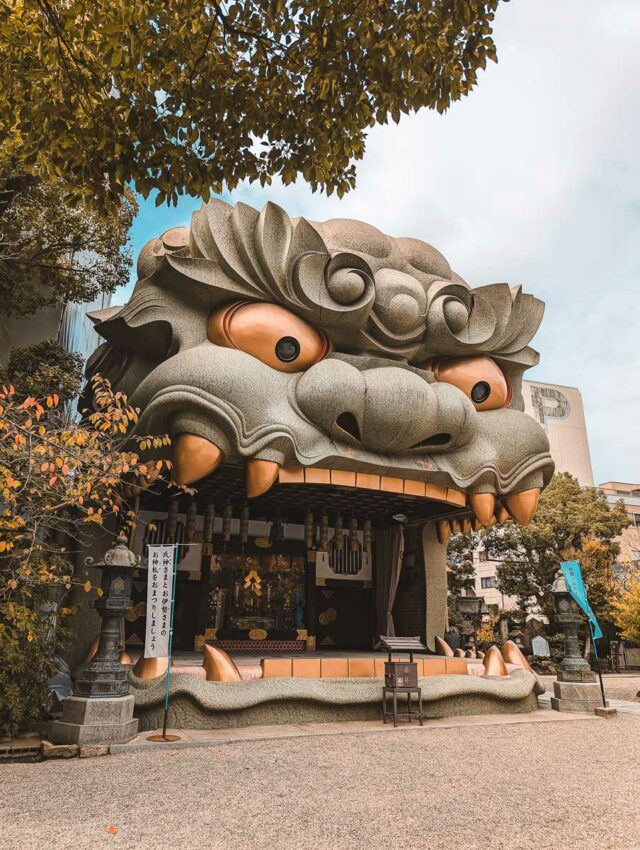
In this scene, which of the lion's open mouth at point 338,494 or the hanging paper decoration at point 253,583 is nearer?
the lion's open mouth at point 338,494

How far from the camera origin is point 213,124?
5.33 metres

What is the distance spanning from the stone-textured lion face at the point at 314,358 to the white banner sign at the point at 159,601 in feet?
3.84

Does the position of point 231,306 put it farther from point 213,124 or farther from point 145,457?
point 213,124

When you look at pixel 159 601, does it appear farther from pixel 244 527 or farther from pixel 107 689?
Answer: pixel 244 527

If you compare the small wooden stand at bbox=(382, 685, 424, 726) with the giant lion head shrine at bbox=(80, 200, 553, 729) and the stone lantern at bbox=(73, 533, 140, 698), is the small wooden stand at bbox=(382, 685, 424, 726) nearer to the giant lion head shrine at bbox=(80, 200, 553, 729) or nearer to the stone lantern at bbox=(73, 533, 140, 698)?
the giant lion head shrine at bbox=(80, 200, 553, 729)

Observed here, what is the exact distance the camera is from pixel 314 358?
9.55m

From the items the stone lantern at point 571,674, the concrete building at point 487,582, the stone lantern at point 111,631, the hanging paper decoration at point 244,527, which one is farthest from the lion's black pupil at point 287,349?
the concrete building at point 487,582

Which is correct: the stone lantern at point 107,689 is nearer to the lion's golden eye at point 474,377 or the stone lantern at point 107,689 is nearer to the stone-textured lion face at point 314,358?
the stone-textured lion face at point 314,358

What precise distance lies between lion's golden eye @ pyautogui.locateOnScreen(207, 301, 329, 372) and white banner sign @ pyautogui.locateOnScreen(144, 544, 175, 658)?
3187 millimetres

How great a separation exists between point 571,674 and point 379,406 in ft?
21.1

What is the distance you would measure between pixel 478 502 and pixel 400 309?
3.62m

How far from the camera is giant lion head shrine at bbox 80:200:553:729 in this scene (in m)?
8.50

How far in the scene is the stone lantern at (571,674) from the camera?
34.9ft

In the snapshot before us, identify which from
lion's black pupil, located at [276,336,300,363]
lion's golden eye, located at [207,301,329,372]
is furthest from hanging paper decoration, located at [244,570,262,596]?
lion's black pupil, located at [276,336,300,363]
